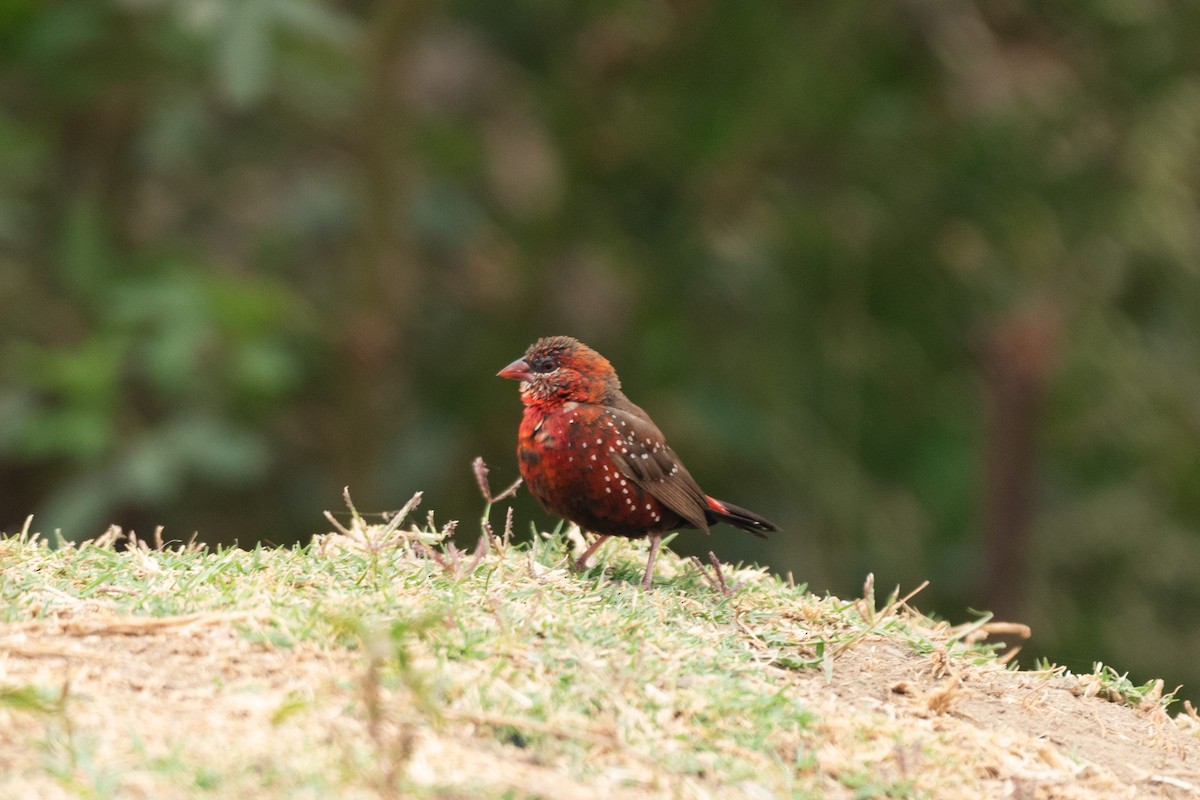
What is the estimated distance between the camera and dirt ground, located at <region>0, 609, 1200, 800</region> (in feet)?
8.24

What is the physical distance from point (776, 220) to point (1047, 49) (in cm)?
224

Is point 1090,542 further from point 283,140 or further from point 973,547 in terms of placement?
point 283,140

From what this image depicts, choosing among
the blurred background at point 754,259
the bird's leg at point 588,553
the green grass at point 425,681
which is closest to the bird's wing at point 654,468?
the bird's leg at point 588,553

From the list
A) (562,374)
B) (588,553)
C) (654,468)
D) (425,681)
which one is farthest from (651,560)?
(425,681)

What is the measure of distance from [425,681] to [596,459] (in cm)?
145

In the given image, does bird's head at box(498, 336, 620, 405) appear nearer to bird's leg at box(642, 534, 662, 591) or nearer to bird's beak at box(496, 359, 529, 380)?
bird's beak at box(496, 359, 529, 380)

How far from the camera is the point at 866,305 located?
9297mm

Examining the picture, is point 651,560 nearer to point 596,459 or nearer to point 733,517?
point 596,459

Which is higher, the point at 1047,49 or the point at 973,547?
the point at 1047,49

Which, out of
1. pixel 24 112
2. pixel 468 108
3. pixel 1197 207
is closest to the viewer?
pixel 24 112

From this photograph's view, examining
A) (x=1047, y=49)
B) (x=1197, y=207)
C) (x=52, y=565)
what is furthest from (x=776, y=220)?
(x=52, y=565)

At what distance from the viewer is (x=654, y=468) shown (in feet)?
14.1

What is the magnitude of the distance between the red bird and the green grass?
1.06 feet

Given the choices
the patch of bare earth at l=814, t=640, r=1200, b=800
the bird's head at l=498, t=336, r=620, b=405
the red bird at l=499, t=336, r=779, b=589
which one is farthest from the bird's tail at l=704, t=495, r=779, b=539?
the patch of bare earth at l=814, t=640, r=1200, b=800
